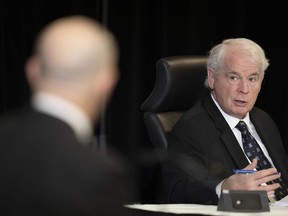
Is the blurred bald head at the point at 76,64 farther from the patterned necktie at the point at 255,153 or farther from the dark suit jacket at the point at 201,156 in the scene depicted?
the patterned necktie at the point at 255,153

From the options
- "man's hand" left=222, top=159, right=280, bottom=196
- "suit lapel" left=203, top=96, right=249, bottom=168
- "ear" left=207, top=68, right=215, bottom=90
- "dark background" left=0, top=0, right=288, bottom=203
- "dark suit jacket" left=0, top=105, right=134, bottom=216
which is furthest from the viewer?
"dark background" left=0, top=0, right=288, bottom=203

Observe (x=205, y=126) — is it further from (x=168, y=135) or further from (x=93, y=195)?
(x=93, y=195)

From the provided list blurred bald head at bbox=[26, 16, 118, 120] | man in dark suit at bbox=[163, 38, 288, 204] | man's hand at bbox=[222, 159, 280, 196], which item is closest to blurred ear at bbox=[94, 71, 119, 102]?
blurred bald head at bbox=[26, 16, 118, 120]

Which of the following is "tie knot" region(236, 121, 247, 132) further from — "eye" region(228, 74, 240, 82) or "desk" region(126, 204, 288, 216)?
"desk" region(126, 204, 288, 216)

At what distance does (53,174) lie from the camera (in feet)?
4.61

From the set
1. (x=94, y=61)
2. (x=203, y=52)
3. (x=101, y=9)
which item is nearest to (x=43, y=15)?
(x=101, y=9)

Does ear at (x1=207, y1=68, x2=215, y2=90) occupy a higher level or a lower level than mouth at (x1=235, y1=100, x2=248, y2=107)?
higher

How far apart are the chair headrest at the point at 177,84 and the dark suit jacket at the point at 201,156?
132mm

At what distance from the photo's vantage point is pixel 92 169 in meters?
1.43

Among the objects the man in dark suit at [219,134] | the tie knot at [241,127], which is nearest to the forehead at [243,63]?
the man in dark suit at [219,134]

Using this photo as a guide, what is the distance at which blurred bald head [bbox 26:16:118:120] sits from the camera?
4.75 feet

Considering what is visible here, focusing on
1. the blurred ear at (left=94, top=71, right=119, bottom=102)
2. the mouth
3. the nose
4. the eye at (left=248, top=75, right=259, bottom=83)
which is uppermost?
the blurred ear at (left=94, top=71, right=119, bottom=102)

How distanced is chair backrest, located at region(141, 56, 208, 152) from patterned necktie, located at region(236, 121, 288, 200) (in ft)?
1.01

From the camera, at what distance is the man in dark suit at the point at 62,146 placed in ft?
4.63
